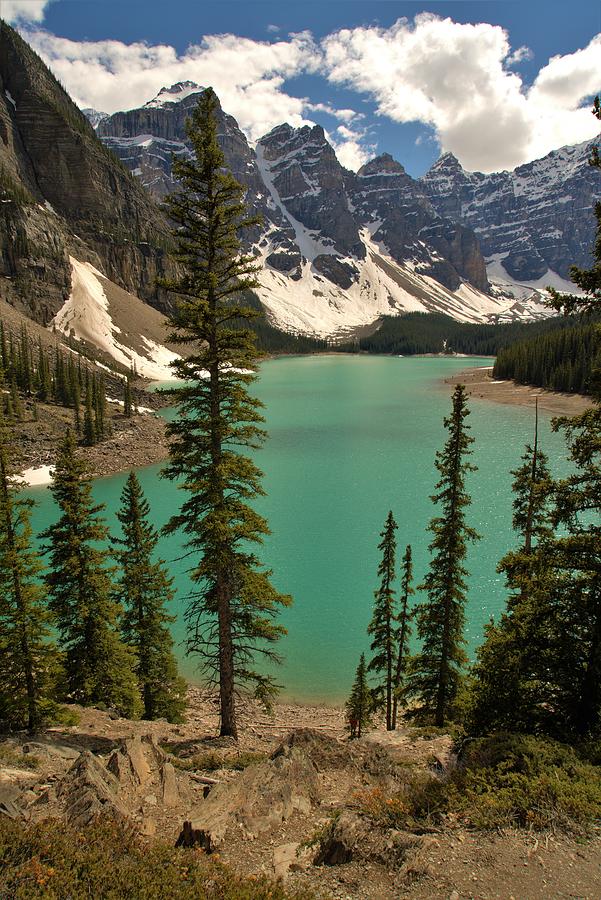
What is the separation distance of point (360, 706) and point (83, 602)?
11086mm

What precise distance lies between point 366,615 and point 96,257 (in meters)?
163

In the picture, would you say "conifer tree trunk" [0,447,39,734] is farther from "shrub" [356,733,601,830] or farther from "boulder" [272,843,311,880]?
"shrub" [356,733,601,830]

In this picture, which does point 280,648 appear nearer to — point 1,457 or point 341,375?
point 1,457

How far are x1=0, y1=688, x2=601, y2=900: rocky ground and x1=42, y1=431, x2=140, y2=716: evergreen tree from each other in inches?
83.9

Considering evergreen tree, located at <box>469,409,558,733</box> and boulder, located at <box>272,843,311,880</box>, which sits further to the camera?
evergreen tree, located at <box>469,409,558,733</box>

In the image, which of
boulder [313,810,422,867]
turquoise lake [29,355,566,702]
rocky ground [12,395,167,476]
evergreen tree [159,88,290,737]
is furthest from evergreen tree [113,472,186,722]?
rocky ground [12,395,167,476]

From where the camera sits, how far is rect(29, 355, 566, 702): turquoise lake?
84.4ft

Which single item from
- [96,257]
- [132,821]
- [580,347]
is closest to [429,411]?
[580,347]

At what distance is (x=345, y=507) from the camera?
4375 cm

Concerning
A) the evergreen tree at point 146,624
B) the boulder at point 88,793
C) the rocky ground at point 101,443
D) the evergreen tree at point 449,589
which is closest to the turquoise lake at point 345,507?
the evergreen tree at point 146,624

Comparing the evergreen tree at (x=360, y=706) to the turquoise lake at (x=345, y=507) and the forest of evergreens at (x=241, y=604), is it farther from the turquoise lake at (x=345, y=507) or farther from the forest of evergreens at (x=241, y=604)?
the turquoise lake at (x=345, y=507)

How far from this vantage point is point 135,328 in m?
138

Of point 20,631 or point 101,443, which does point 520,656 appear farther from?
point 101,443

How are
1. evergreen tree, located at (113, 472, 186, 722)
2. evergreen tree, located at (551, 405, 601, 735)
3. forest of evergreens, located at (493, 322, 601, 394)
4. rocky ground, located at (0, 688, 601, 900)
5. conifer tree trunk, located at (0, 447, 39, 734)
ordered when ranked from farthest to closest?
forest of evergreens, located at (493, 322, 601, 394), evergreen tree, located at (113, 472, 186, 722), conifer tree trunk, located at (0, 447, 39, 734), evergreen tree, located at (551, 405, 601, 735), rocky ground, located at (0, 688, 601, 900)
